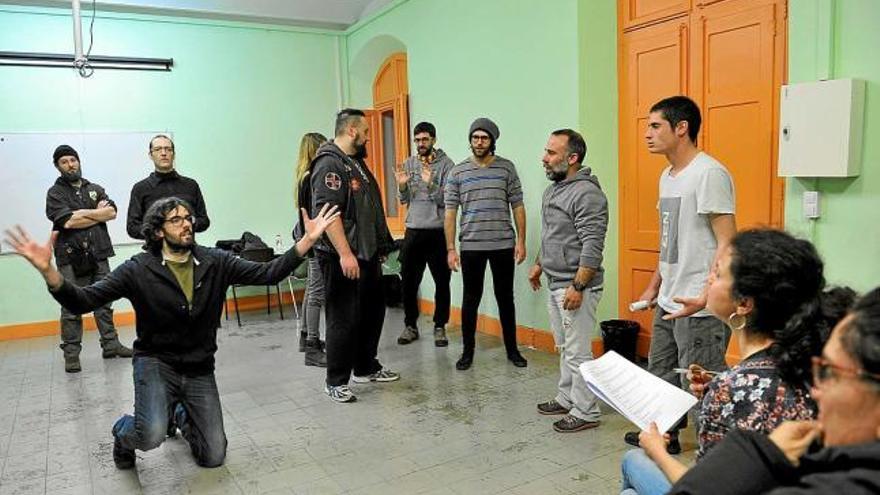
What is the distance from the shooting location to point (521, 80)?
4621 millimetres

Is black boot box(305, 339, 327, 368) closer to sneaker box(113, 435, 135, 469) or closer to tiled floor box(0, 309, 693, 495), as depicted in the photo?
tiled floor box(0, 309, 693, 495)

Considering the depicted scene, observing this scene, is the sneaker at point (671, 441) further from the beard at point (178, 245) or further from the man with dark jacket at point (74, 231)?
the man with dark jacket at point (74, 231)

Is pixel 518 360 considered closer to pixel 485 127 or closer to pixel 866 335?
pixel 485 127

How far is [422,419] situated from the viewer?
3.36 m

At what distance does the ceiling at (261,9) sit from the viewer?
5922mm

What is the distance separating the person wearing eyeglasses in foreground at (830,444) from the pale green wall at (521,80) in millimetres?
3274

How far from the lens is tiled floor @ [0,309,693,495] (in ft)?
8.84

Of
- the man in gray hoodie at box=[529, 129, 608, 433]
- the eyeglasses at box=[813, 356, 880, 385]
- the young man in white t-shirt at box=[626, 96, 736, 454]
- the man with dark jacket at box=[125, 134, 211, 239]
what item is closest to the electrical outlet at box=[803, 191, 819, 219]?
the young man in white t-shirt at box=[626, 96, 736, 454]

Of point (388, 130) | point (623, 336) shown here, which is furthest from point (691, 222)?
point (388, 130)

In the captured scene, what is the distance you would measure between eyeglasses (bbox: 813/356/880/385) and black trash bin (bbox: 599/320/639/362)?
310 cm

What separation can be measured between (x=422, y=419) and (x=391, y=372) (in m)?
0.80

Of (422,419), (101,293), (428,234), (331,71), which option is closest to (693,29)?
(428,234)

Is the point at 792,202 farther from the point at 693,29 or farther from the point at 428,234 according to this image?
the point at 428,234

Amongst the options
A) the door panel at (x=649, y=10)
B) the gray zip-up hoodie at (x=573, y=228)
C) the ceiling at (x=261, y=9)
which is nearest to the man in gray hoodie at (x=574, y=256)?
the gray zip-up hoodie at (x=573, y=228)
